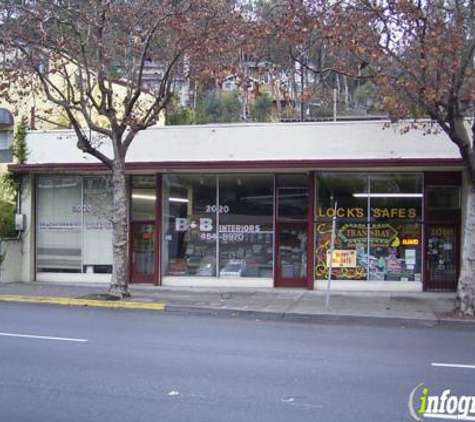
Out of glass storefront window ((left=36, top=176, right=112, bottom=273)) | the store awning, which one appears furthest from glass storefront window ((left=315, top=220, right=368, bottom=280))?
the store awning

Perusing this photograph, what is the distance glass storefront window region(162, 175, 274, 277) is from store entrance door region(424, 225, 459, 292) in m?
4.52

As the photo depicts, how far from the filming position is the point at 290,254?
64.6 ft

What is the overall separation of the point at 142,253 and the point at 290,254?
4700 mm

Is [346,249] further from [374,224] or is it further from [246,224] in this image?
[246,224]

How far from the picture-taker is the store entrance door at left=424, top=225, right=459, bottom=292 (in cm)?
1875

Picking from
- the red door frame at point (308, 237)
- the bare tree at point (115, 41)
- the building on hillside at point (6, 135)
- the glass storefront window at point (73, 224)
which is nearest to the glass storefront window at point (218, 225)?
the red door frame at point (308, 237)

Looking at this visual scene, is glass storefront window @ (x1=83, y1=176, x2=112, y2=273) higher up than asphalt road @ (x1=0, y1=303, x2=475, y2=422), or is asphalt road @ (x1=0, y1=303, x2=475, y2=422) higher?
glass storefront window @ (x1=83, y1=176, x2=112, y2=273)

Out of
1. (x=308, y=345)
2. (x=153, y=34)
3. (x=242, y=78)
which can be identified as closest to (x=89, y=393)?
(x=308, y=345)

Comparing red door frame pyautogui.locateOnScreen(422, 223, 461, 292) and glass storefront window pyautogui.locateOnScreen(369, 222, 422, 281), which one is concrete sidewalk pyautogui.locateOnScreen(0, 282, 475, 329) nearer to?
red door frame pyautogui.locateOnScreen(422, 223, 461, 292)

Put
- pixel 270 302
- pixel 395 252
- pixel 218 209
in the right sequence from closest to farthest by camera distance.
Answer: pixel 270 302 → pixel 395 252 → pixel 218 209

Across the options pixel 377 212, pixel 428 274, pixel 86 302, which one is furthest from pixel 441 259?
pixel 86 302

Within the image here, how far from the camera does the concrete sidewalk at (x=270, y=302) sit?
14.2 m

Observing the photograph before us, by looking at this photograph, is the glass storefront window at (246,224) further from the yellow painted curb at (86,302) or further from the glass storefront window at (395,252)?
the yellow painted curb at (86,302)

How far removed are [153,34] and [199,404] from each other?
11847 millimetres
